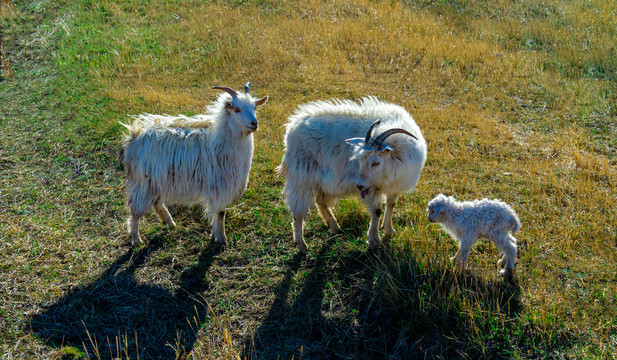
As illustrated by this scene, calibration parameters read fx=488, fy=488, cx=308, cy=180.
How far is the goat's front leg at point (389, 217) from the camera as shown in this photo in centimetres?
604

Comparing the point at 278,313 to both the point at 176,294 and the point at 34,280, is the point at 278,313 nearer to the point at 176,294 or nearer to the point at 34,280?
the point at 176,294

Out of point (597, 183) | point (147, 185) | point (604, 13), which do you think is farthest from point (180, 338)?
point (604, 13)

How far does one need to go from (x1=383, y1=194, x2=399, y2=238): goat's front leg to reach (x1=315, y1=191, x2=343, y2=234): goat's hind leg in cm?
61

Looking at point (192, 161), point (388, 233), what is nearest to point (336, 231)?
point (388, 233)

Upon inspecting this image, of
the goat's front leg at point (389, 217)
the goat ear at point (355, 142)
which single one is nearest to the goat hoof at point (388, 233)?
the goat's front leg at point (389, 217)

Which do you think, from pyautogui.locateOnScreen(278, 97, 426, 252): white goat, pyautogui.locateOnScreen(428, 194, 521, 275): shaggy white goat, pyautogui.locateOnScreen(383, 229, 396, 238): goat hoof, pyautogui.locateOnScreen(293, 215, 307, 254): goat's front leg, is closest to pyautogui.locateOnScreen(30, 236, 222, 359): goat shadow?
pyautogui.locateOnScreen(293, 215, 307, 254): goat's front leg

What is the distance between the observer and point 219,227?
6363mm

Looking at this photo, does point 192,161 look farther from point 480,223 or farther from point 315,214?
point 480,223

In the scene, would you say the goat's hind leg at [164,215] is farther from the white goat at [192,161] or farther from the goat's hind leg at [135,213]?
the goat's hind leg at [135,213]

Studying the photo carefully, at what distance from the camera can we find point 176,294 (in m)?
5.59

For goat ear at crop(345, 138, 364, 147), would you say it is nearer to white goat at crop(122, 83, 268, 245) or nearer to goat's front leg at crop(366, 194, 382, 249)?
goat's front leg at crop(366, 194, 382, 249)

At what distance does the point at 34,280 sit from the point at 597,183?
773cm

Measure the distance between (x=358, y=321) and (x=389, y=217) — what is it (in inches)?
61.3

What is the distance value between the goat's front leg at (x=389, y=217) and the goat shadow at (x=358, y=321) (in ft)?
1.87
